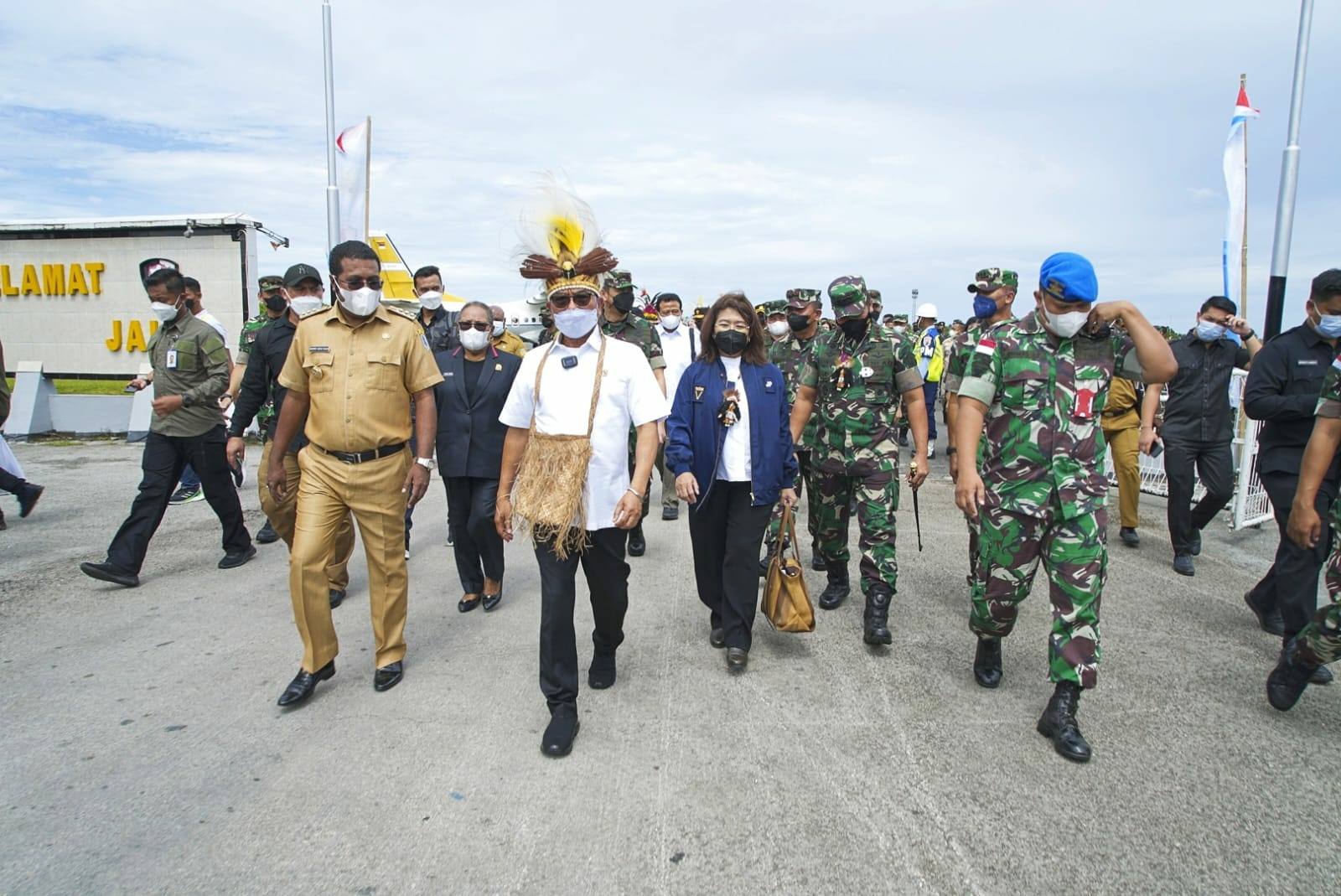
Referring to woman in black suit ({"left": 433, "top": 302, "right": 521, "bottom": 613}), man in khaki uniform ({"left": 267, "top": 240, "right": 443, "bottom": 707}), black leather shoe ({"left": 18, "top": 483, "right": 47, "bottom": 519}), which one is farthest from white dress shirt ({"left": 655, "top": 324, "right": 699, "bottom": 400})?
black leather shoe ({"left": 18, "top": 483, "right": 47, "bottom": 519})

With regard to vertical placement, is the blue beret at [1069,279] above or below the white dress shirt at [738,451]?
above

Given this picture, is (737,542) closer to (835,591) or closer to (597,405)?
(597,405)

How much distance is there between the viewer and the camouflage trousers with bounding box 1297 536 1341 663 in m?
3.42

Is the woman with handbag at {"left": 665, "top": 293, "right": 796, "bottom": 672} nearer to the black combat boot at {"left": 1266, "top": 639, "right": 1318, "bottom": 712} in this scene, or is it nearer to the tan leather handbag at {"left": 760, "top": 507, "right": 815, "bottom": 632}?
the tan leather handbag at {"left": 760, "top": 507, "right": 815, "bottom": 632}

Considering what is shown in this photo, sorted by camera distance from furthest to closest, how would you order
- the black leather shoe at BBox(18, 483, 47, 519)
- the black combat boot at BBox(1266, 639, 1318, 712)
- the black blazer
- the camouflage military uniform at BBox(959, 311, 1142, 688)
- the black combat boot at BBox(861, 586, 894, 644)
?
the black leather shoe at BBox(18, 483, 47, 519)
the black blazer
the black combat boot at BBox(861, 586, 894, 644)
the black combat boot at BBox(1266, 639, 1318, 712)
the camouflage military uniform at BBox(959, 311, 1142, 688)

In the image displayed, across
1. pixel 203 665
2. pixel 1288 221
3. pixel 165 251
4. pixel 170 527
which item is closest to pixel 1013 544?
pixel 203 665

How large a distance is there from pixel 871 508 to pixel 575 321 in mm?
2235

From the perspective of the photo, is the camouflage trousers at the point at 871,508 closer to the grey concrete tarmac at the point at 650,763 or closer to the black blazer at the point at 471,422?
the grey concrete tarmac at the point at 650,763

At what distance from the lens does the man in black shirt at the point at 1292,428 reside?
13.6 ft

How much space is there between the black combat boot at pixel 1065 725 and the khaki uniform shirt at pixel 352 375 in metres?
3.34

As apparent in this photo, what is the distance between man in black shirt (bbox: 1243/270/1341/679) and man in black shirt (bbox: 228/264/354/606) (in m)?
5.48

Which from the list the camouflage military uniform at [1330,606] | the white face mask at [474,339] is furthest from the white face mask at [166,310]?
the camouflage military uniform at [1330,606]

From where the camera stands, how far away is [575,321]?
11.4 ft

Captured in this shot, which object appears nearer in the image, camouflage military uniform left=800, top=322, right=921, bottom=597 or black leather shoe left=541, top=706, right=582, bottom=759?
black leather shoe left=541, top=706, right=582, bottom=759
